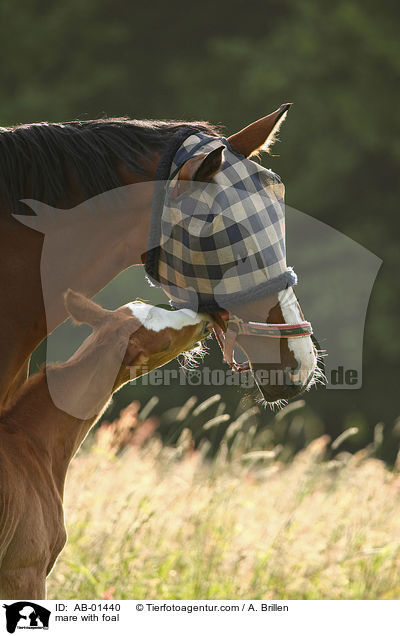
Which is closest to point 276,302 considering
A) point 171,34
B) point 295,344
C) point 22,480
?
point 295,344

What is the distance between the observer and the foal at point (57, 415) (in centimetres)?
246

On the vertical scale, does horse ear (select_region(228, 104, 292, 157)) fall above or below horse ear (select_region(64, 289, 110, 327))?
above

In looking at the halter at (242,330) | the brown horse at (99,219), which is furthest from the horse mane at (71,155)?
the halter at (242,330)

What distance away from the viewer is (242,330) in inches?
111

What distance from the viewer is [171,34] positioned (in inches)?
450

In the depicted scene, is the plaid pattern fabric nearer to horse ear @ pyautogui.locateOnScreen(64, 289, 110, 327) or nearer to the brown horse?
the brown horse

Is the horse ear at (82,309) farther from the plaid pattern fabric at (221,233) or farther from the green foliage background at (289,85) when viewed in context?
the green foliage background at (289,85)

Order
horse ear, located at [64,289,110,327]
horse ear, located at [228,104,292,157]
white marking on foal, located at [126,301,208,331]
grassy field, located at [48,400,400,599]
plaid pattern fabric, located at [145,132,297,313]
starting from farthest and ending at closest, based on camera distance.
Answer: grassy field, located at [48,400,400,599] → horse ear, located at [228,104,292,157] → plaid pattern fabric, located at [145,132,297,313] → white marking on foal, located at [126,301,208,331] → horse ear, located at [64,289,110,327]

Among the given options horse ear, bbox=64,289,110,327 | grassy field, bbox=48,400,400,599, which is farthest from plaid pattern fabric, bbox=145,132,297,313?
grassy field, bbox=48,400,400,599

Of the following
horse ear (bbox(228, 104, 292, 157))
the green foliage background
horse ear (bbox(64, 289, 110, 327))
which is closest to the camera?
horse ear (bbox(64, 289, 110, 327))

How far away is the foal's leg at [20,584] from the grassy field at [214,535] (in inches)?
53.2

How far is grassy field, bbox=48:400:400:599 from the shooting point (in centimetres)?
403
